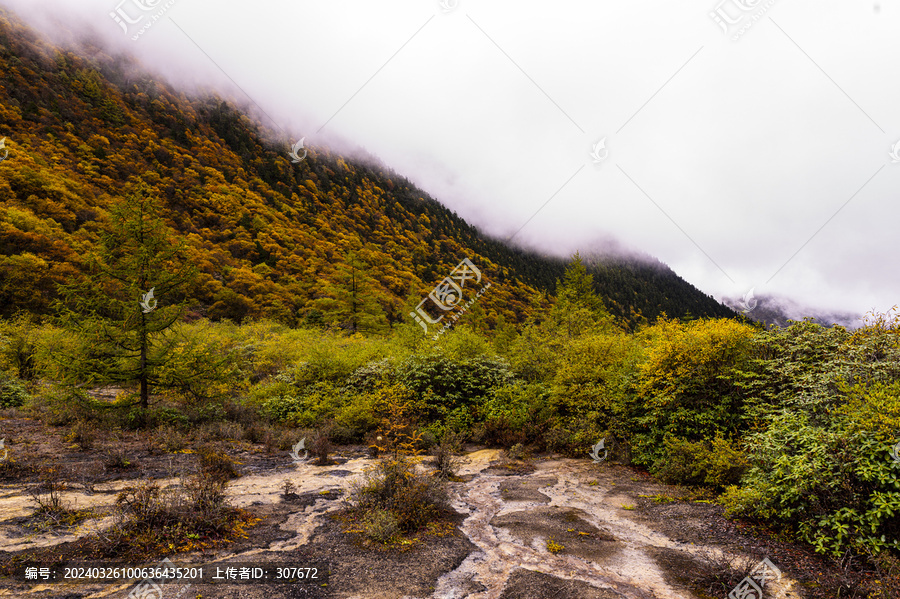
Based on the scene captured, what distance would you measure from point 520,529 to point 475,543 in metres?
0.97

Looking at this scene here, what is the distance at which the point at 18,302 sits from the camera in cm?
1870

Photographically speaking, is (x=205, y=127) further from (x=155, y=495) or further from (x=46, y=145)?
(x=155, y=495)

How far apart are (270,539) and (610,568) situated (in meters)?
4.97

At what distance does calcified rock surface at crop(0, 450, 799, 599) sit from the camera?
4562mm

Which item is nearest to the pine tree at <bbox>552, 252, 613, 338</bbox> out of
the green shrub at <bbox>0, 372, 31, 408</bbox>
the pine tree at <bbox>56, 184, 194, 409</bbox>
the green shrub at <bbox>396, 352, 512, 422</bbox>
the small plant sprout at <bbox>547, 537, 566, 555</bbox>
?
the green shrub at <bbox>396, 352, 512, 422</bbox>

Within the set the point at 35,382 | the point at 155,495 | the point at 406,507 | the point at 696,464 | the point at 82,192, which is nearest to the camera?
the point at 155,495

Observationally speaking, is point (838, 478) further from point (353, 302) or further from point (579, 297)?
point (579, 297)

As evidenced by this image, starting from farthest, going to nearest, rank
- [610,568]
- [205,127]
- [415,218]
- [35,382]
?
1. [415,218]
2. [205,127]
3. [35,382]
4. [610,568]

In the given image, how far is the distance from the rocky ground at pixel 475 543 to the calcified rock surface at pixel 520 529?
3 cm

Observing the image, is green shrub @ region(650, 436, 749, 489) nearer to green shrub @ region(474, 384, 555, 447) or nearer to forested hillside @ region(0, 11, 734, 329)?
green shrub @ region(474, 384, 555, 447)

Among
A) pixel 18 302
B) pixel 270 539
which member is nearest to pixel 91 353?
pixel 270 539

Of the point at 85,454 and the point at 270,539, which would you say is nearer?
the point at 270,539

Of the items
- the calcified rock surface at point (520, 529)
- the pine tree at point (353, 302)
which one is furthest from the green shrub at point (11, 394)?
the pine tree at point (353, 302)

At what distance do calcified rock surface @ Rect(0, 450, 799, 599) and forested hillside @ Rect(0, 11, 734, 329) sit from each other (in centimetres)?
906
